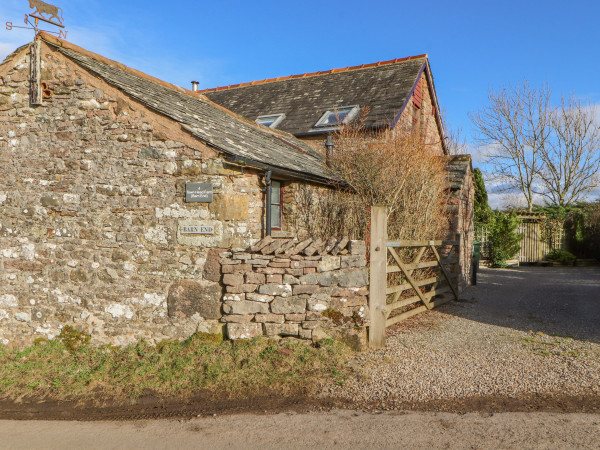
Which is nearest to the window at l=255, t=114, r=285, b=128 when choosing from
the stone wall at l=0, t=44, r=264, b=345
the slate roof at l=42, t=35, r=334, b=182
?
the slate roof at l=42, t=35, r=334, b=182

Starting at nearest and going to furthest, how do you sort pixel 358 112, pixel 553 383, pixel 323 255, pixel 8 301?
1. pixel 553 383
2. pixel 323 255
3. pixel 8 301
4. pixel 358 112

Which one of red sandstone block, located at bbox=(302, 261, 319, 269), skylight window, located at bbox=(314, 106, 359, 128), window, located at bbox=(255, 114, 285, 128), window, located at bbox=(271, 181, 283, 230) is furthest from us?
window, located at bbox=(255, 114, 285, 128)

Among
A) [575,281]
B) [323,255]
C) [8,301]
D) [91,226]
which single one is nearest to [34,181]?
[91,226]

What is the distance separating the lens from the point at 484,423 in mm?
4539

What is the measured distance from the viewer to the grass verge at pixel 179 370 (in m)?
5.64

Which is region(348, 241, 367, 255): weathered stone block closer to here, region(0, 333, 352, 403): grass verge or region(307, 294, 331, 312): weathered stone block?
region(307, 294, 331, 312): weathered stone block

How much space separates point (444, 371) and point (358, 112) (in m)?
10.6

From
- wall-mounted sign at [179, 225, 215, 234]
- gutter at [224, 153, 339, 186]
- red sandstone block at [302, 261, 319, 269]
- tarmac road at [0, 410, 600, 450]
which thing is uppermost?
gutter at [224, 153, 339, 186]

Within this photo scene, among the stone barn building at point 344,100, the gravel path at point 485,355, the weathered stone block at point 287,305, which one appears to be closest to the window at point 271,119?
the stone barn building at point 344,100

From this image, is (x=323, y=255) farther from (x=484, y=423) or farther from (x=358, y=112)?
(x=358, y=112)

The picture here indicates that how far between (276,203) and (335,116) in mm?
7431

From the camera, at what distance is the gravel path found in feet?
17.6

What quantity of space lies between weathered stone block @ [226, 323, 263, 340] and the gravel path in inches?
58.2

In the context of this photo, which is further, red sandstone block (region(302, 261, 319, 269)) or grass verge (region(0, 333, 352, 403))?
red sandstone block (region(302, 261, 319, 269))
